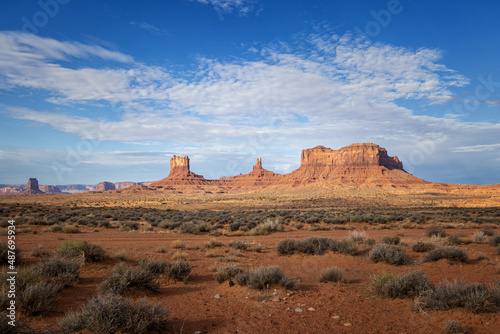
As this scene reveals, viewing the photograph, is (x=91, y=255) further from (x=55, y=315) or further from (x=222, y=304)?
(x=222, y=304)

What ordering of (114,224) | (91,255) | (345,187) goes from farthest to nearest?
(345,187) < (114,224) < (91,255)

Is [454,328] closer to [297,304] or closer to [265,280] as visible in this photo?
[297,304]

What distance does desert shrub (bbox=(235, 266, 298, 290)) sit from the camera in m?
6.98

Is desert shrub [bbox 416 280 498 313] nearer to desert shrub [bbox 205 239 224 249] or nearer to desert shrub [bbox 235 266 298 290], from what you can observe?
desert shrub [bbox 235 266 298 290]

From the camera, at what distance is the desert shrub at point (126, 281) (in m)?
6.18

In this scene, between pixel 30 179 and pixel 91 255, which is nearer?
pixel 91 255

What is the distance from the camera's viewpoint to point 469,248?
40.2 ft

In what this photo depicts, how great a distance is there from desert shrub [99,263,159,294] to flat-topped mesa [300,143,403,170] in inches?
5540

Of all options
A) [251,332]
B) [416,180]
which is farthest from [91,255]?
[416,180]

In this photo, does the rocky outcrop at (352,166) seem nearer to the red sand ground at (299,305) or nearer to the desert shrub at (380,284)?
the red sand ground at (299,305)

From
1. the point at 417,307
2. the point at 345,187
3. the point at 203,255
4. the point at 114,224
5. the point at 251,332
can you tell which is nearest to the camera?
the point at 251,332

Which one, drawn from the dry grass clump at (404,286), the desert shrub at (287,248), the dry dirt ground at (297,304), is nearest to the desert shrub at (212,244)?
the dry dirt ground at (297,304)

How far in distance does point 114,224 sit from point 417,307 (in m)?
22.3

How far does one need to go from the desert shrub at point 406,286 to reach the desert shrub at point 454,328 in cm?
145
